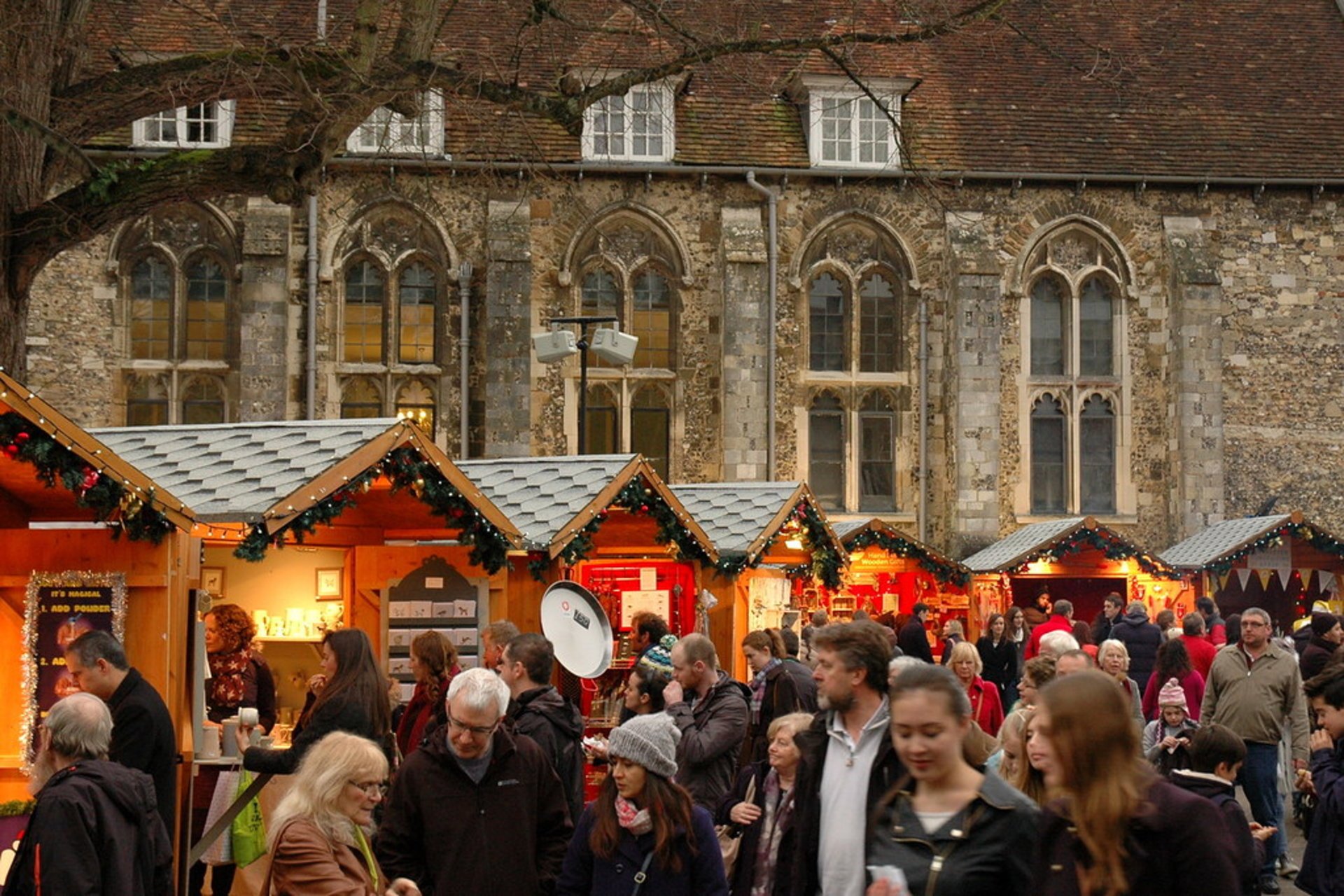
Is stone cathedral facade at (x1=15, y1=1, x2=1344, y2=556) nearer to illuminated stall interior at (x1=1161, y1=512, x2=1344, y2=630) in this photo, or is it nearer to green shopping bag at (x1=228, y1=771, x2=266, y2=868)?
illuminated stall interior at (x1=1161, y1=512, x2=1344, y2=630)

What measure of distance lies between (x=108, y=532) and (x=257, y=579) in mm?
3536

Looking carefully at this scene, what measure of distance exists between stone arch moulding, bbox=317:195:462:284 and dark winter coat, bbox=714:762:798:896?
2234 centimetres

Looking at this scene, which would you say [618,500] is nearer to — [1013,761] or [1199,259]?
[1013,761]

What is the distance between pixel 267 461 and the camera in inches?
471

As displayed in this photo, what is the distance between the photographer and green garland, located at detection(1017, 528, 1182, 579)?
86.9 feet

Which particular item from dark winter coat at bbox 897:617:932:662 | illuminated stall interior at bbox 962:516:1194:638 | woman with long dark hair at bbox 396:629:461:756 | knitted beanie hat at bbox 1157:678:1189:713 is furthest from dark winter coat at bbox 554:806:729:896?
illuminated stall interior at bbox 962:516:1194:638

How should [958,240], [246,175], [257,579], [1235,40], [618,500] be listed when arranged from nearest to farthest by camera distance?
[246,175] → [257,579] → [618,500] → [958,240] → [1235,40]

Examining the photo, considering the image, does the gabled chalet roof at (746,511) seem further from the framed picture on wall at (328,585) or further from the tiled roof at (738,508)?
the framed picture on wall at (328,585)

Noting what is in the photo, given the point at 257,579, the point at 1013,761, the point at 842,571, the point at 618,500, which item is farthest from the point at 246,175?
the point at 842,571

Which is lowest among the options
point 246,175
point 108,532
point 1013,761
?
point 1013,761

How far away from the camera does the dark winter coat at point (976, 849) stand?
476 cm

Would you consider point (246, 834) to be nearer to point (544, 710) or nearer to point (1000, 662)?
point (544, 710)

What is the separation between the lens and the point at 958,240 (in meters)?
29.9

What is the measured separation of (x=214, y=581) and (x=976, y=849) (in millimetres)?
9862
